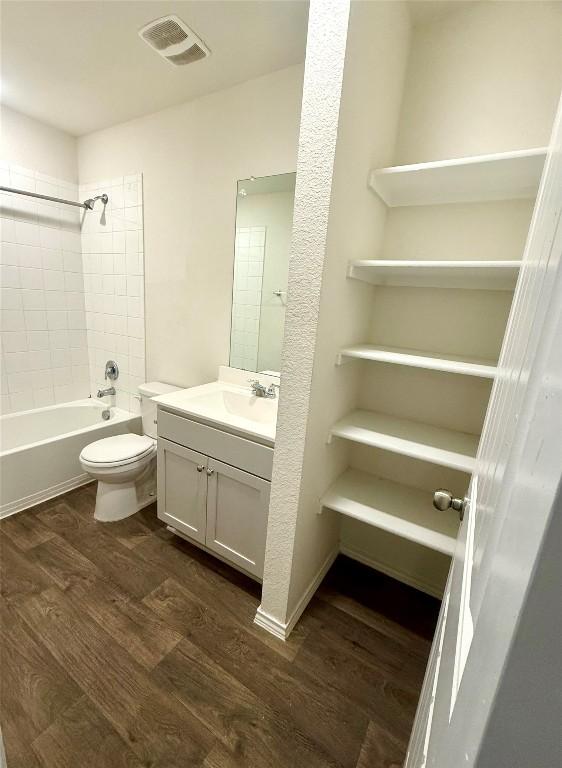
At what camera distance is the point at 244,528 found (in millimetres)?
1469

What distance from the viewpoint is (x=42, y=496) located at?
208cm

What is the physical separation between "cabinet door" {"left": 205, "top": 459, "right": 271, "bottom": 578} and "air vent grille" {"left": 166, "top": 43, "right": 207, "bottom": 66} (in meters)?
1.87

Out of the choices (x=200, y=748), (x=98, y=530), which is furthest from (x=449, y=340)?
(x=98, y=530)

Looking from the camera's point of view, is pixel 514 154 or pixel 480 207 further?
pixel 480 207

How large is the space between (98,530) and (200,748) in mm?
1215

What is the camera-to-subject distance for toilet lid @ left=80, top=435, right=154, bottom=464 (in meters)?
1.82

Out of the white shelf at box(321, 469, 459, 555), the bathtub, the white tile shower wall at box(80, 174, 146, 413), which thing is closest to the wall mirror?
the white shelf at box(321, 469, 459, 555)

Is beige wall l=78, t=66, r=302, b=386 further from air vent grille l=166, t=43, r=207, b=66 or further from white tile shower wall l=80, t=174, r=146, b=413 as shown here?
air vent grille l=166, t=43, r=207, b=66

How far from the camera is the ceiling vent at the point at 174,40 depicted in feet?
4.38

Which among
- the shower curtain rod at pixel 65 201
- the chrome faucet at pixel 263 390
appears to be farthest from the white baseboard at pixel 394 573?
the shower curtain rod at pixel 65 201

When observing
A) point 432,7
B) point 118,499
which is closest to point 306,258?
point 432,7

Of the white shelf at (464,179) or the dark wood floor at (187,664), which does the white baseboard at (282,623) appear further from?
the white shelf at (464,179)

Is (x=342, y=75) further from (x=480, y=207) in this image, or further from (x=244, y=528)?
(x=244, y=528)

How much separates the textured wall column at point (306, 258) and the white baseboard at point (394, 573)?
1.97ft
